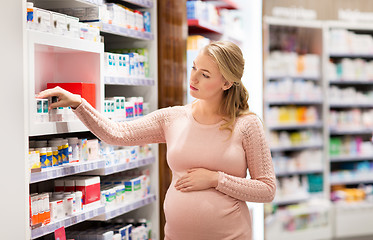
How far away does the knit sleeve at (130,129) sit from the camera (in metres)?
2.94

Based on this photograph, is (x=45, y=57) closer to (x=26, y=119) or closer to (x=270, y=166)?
(x=26, y=119)

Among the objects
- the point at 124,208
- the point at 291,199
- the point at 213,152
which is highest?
the point at 213,152

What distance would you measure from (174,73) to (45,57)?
151 centimetres

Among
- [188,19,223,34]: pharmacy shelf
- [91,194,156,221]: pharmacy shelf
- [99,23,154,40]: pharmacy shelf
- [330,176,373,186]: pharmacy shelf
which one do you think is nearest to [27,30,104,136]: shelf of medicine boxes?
[99,23,154,40]: pharmacy shelf

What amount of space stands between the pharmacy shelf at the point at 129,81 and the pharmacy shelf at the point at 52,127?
57cm

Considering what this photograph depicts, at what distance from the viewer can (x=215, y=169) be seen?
2.88 metres

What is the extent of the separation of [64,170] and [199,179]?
91 cm

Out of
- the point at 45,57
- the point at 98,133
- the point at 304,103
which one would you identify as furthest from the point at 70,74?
the point at 304,103

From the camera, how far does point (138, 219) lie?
4660mm

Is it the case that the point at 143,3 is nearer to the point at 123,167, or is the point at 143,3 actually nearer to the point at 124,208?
the point at 123,167

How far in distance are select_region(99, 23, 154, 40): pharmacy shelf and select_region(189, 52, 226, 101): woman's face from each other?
1.09m

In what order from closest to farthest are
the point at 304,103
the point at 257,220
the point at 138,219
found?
the point at 138,219 → the point at 257,220 → the point at 304,103

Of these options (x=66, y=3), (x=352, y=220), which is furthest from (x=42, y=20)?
(x=352, y=220)

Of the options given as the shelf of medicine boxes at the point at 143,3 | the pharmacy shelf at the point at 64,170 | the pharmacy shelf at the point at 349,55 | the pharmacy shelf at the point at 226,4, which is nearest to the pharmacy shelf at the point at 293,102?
the pharmacy shelf at the point at 349,55
